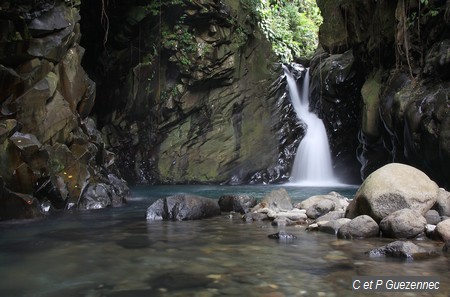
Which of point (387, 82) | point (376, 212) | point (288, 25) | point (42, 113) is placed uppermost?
point (288, 25)

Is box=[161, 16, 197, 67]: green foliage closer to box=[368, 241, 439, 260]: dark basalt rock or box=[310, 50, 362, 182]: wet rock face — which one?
box=[310, 50, 362, 182]: wet rock face

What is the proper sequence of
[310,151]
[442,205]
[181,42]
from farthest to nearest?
[310,151] < [181,42] < [442,205]

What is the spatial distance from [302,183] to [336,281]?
13859 millimetres

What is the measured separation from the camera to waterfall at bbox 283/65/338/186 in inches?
706

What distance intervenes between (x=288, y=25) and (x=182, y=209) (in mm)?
18376

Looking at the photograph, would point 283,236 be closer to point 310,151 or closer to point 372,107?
point 372,107

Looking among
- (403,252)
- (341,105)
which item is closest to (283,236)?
(403,252)

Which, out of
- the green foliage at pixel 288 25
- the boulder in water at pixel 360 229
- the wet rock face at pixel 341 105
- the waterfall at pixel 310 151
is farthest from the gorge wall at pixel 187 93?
the boulder in water at pixel 360 229

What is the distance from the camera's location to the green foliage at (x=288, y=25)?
66.0ft

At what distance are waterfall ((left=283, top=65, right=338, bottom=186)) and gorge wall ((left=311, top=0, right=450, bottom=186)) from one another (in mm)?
446

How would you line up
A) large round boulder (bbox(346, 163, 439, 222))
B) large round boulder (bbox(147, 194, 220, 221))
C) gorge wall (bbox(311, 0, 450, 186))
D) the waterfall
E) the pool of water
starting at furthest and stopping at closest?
the waterfall < gorge wall (bbox(311, 0, 450, 186)) < large round boulder (bbox(147, 194, 220, 221)) < large round boulder (bbox(346, 163, 439, 222)) < the pool of water

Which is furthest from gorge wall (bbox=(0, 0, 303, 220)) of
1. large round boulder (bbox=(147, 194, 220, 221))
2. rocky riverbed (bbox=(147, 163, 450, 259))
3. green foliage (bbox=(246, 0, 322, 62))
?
rocky riverbed (bbox=(147, 163, 450, 259))

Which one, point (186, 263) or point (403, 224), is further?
point (403, 224)

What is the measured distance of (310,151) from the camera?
18.5 metres
